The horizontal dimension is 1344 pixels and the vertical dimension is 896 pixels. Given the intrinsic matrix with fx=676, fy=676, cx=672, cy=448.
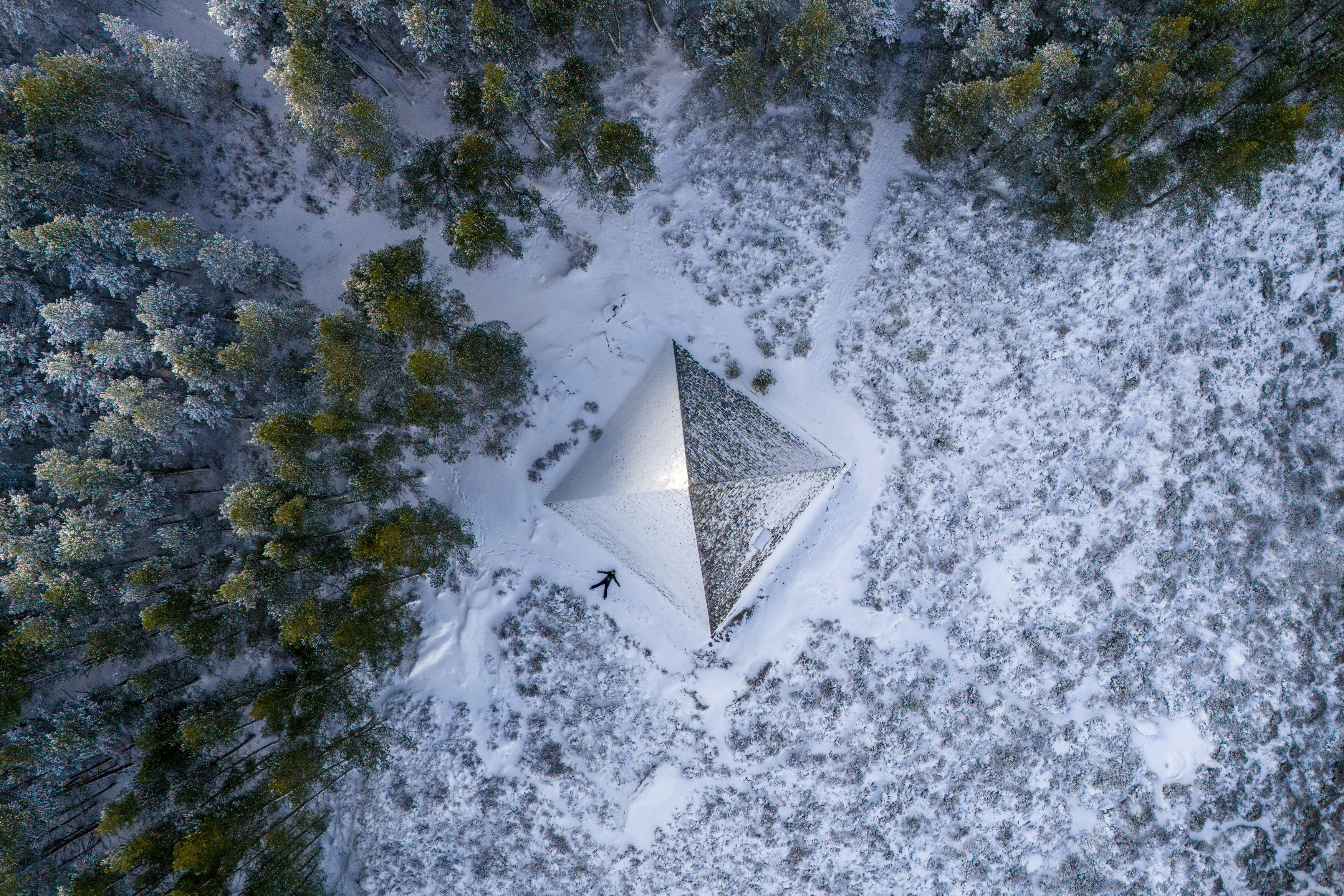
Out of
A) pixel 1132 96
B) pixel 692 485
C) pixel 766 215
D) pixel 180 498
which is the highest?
pixel 1132 96

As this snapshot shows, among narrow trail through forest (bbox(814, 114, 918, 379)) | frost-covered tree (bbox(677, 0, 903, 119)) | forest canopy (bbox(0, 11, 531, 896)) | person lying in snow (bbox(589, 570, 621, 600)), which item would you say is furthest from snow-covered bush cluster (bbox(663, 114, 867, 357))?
person lying in snow (bbox(589, 570, 621, 600))

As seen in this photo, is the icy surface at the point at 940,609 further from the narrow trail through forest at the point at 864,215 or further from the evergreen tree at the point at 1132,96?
the evergreen tree at the point at 1132,96

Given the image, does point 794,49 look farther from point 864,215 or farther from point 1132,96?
point 1132,96

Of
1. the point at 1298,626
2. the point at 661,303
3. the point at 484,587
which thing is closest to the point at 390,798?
the point at 484,587

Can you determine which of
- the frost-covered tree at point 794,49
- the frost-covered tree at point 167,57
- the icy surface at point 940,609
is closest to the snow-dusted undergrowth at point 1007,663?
the icy surface at point 940,609

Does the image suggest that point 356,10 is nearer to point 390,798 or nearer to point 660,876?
point 390,798

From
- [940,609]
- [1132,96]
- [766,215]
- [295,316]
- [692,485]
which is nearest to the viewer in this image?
[692,485]

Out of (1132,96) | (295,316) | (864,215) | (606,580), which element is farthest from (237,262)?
(1132,96)
